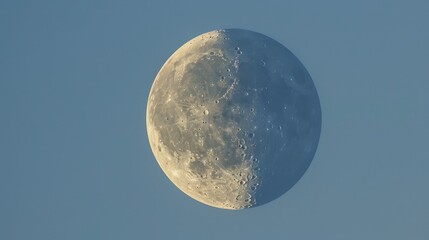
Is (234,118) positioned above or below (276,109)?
below

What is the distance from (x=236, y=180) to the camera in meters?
28.0

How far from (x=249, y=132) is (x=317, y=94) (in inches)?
199

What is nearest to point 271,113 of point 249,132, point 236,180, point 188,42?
point 249,132

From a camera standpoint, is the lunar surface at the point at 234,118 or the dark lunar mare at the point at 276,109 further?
the dark lunar mare at the point at 276,109

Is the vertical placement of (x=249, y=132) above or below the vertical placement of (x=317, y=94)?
below

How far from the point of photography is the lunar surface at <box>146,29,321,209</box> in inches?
1056

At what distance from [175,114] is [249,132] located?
9.78 feet

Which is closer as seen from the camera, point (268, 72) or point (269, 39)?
point (268, 72)

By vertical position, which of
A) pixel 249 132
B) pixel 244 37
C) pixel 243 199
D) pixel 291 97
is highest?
pixel 244 37

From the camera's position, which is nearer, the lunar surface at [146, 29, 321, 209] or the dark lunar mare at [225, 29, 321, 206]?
the lunar surface at [146, 29, 321, 209]

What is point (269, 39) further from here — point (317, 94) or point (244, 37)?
point (317, 94)

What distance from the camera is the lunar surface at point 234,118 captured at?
26.8 meters

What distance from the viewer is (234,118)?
26.7 meters

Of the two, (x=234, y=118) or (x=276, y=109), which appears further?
(x=276, y=109)
